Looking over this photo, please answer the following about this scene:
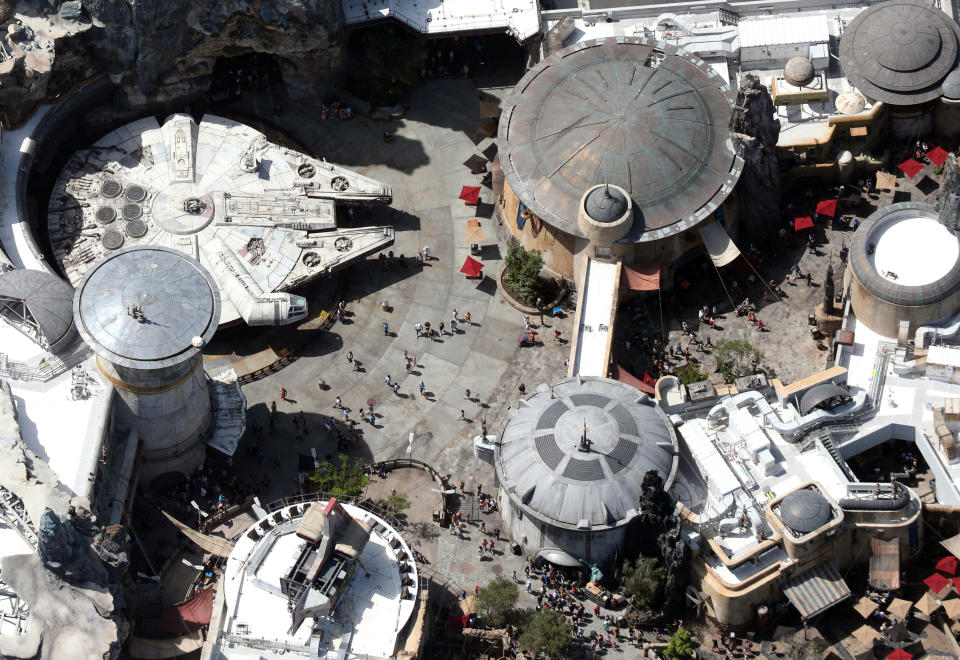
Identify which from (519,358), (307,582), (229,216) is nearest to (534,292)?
(519,358)

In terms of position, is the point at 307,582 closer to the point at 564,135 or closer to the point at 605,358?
the point at 605,358

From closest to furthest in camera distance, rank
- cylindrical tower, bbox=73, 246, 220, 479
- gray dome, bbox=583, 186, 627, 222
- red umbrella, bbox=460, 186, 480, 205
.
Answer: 1. cylindrical tower, bbox=73, 246, 220, 479
2. gray dome, bbox=583, 186, 627, 222
3. red umbrella, bbox=460, 186, 480, 205

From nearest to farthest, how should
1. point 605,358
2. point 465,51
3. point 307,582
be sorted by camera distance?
point 307,582, point 605,358, point 465,51

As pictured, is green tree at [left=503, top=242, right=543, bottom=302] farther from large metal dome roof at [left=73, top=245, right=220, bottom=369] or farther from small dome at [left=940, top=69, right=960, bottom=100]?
small dome at [left=940, top=69, right=960, bottom=100]

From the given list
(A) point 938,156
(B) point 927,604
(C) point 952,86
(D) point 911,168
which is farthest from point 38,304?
(C) point 952,86

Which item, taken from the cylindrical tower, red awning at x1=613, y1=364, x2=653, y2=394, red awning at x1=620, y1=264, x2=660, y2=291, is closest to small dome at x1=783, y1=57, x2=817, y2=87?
red awning at x1=620, y1=264, x2=660, y2=291

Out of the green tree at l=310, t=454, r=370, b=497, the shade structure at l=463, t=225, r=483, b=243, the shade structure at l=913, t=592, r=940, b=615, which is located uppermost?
the shade structure at l=463, t=225, r=483, b=243
